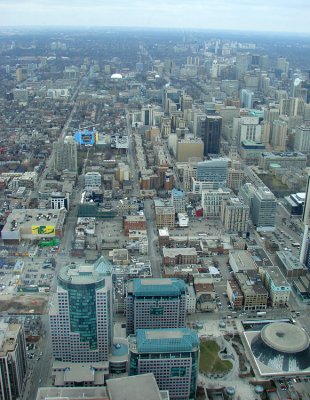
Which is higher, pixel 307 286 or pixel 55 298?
pixel 55 298

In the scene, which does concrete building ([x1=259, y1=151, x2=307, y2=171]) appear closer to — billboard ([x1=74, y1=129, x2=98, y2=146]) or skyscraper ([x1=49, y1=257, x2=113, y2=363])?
billboard ([x1=74, y1=129, x2=98, y2=146])

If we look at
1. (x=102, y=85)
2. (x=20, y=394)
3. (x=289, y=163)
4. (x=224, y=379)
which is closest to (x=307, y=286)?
(x=224, y=379)

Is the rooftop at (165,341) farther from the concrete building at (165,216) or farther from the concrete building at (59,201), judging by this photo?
the concrete building at (59,201)

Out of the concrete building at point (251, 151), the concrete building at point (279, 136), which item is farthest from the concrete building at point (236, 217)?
the concrete building at point (279, 136)

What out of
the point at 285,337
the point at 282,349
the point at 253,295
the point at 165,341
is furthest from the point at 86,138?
the point at 165,341

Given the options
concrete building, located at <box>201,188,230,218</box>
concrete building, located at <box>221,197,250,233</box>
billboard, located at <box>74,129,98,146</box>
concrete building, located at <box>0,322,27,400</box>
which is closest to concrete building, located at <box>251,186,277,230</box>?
concrete building, located at <box>221,197,250,233</box>

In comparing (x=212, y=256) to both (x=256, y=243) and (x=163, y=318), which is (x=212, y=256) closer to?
(x=256, y=243)
